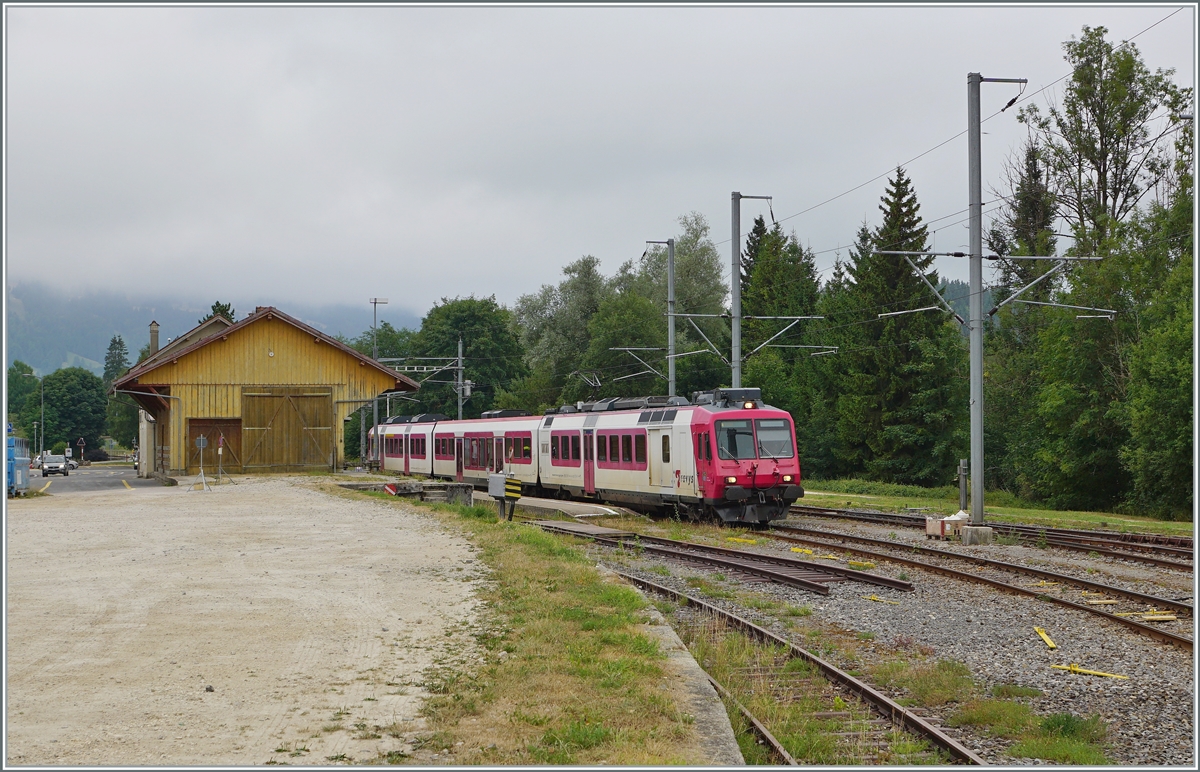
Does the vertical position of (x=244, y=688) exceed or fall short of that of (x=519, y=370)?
it falls short

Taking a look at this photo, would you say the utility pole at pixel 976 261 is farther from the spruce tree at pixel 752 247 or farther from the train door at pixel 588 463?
the spruce tree at pixel 752 247

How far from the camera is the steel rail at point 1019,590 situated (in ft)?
36.1

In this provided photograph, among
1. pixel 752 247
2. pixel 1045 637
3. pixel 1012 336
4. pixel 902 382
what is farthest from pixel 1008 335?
pixel 1045 637

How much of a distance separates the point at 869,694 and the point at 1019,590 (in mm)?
5807

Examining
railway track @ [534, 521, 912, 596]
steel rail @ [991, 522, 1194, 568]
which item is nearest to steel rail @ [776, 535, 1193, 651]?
railway track @ [534, 521, 912, 596]

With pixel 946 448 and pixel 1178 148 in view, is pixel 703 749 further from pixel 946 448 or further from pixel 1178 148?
pixel 946 448

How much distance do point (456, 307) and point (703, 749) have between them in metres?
78.9

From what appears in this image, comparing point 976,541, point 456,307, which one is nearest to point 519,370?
point 456,307

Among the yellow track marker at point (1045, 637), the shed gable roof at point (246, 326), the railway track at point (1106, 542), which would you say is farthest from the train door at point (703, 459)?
the shed gable roof at point (246, 326)

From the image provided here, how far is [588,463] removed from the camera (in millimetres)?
29062

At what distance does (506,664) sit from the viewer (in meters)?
9.08

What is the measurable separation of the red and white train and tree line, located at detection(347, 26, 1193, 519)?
15.2 feet

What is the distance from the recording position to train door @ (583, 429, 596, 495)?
28.8 m

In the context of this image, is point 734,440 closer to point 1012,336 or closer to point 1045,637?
point 1045,637
